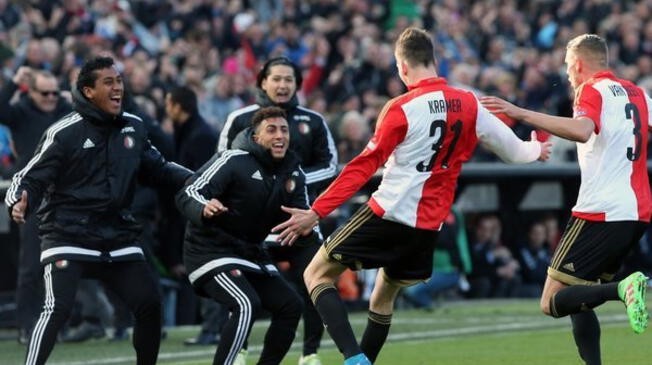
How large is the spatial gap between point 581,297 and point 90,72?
127 inches

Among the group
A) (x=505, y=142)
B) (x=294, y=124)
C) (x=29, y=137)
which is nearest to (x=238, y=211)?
(x=505, y=142)

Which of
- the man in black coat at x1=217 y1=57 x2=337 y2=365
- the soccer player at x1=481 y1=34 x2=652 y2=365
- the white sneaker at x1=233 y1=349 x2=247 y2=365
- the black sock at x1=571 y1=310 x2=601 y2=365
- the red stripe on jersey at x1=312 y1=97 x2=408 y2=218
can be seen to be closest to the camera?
the red stripe on jersey at x1=312 y1=97 x2=408 y2=218

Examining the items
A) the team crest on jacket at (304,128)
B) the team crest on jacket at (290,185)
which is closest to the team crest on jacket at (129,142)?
the team crest on jacket at (290,185)

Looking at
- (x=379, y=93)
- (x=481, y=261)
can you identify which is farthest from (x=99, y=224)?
(x=379, y=93)

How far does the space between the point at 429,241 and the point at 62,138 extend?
89.2 inches

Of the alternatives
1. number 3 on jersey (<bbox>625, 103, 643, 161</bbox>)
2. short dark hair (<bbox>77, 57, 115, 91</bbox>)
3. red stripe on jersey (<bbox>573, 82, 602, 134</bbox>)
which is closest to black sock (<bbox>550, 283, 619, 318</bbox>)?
number 3 on jersey (<bbox>625, 103, 643, 161</bbox>)

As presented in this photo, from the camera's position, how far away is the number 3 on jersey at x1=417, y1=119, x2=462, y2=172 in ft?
30.7

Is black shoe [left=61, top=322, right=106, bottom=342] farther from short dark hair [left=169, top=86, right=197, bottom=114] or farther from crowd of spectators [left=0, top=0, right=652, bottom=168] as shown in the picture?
crowd of spectators [left=0, top=0, right=652, bottom=168]

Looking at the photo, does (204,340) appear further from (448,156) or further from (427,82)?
(427,82)

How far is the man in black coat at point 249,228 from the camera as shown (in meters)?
9.89

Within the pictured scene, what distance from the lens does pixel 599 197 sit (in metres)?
9.65

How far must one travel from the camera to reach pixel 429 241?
9.62 meters

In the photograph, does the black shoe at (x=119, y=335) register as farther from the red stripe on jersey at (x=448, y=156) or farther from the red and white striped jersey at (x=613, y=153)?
the red and white striped jersey at (x=613, y=153)

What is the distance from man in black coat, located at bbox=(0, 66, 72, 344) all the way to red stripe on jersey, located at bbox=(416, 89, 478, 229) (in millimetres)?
4743
